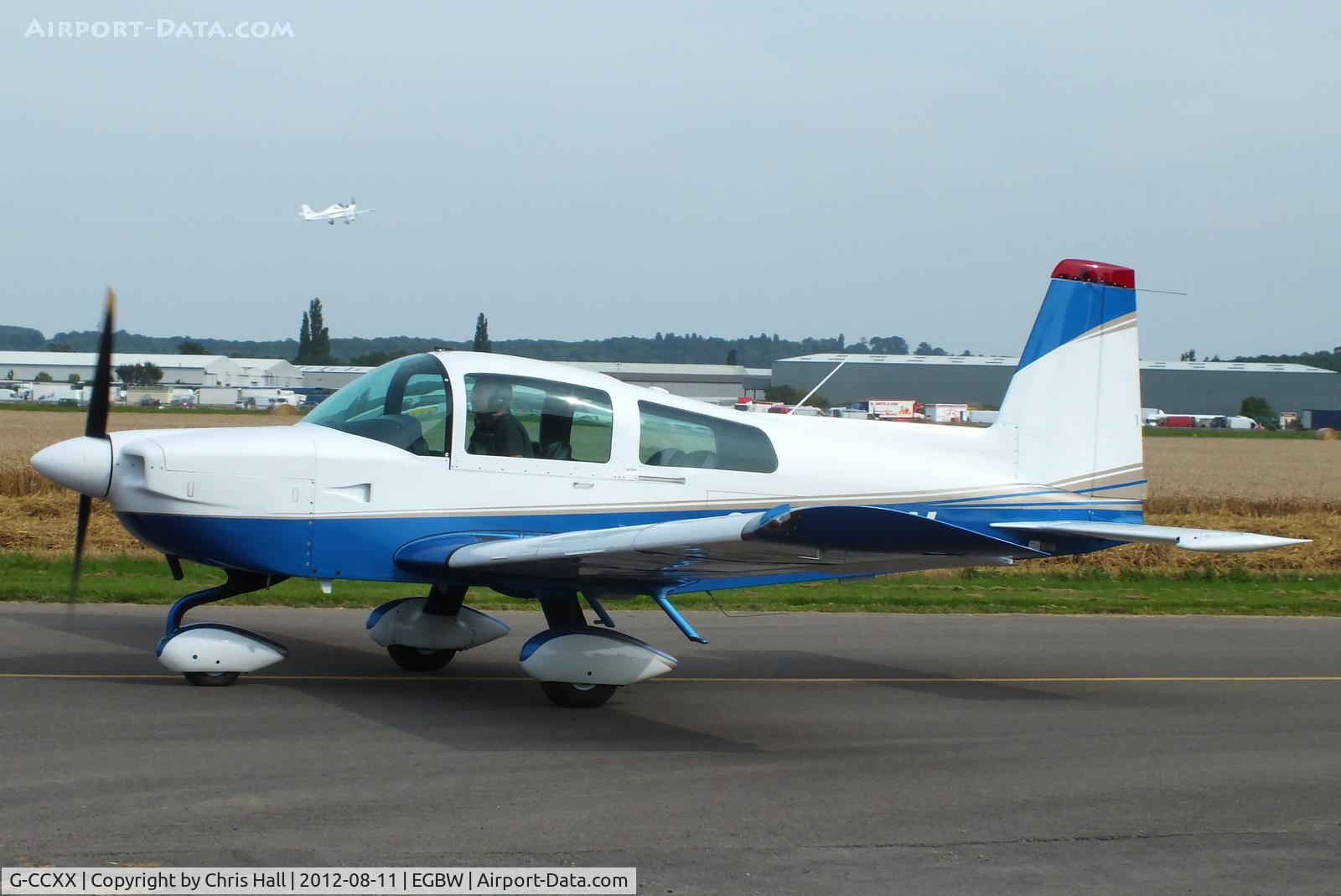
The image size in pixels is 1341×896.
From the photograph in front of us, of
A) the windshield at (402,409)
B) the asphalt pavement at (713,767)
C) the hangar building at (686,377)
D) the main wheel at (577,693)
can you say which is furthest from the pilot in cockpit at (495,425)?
the hangar building at (686,377)

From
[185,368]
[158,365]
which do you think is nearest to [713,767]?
[158,365]

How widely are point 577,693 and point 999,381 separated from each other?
79.0 meters

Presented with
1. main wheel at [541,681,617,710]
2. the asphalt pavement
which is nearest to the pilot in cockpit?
main wheel at [541,681,617,710]

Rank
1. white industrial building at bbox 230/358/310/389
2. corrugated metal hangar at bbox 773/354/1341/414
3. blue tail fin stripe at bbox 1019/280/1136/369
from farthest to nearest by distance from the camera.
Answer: white industrial building at bbox 230/358/310/389 → corrugated metal hangar at bbox 773/354/1341/414 → blue tail fin stripe at bbox 1019/280/1136/369

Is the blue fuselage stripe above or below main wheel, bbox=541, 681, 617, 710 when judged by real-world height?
above

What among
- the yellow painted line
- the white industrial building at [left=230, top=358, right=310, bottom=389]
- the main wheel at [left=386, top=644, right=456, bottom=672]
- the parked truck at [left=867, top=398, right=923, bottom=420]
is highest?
the white industrial building at [left=230, top=358, right=310, bottom=389]

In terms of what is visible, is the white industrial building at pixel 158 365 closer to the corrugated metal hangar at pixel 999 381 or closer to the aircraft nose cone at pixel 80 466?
the corrugated metal hangar at pixel 999 381

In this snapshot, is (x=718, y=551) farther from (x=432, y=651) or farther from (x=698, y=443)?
(x=432, y=651)

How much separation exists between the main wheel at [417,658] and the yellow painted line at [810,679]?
0.59 ft

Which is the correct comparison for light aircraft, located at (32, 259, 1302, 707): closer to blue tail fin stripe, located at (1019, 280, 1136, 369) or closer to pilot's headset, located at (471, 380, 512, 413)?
pilot's headset, located at (471, 380, 512, 413)

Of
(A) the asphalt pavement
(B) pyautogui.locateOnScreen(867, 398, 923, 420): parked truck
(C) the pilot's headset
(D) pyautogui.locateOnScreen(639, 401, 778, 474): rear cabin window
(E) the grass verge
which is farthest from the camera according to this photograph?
(B) pyautogui.locateOnScreen(867, 398, 923, 420): parked truck

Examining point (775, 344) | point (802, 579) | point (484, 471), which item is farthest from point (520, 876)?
point (775, 344)

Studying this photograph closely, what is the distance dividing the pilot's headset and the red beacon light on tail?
4273 millimetres

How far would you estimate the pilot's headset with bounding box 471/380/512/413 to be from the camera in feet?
25.6
